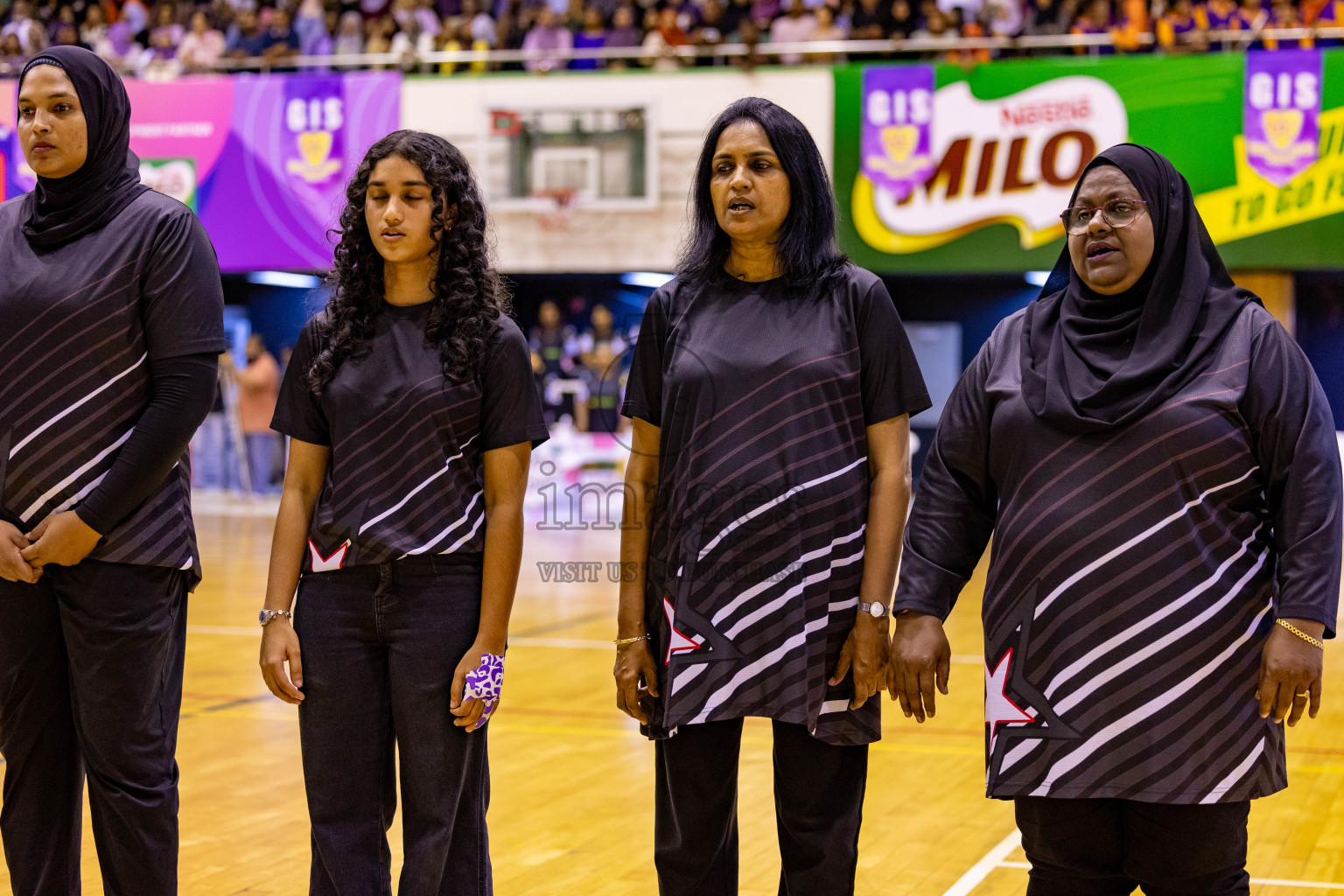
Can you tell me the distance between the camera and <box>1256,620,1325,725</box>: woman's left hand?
221 cm

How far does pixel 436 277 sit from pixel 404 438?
0.32m

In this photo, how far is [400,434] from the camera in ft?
8.27

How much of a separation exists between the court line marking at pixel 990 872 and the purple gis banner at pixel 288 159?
1143cm

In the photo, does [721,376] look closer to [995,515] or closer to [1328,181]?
[995,515]

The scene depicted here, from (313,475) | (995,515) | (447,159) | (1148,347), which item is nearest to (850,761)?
(995,515)

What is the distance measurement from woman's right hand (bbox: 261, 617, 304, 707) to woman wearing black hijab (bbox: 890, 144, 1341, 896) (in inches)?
48.6

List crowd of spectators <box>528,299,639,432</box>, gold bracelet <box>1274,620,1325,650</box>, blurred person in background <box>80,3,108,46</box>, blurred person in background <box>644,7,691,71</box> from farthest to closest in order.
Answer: blurred person in background <box>80,3,108,46</box> → crowd of spectators <box>528,299,639,432</box> → blurred person in background <box>644,7,691,71</box> → gold bracelet <box>1274,620,1325,650</box>

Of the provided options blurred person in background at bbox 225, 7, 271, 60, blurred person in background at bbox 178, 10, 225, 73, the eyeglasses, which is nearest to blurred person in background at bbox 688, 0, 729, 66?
blurred person in background at bbox 225, 7, 271, 60

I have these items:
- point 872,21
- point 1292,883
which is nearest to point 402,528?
point 1292,883

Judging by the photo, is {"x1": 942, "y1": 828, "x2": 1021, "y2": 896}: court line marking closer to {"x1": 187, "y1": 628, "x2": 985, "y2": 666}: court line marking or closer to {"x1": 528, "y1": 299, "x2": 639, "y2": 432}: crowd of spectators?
{"x1": 187, "y1": 628, "x2": 985, "y2": 666}: court line marking

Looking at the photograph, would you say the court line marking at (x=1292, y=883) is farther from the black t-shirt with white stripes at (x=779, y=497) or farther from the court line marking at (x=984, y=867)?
the black t-shirt with white stripes at (x=779, y=497)

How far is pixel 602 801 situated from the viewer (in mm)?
A: 4477

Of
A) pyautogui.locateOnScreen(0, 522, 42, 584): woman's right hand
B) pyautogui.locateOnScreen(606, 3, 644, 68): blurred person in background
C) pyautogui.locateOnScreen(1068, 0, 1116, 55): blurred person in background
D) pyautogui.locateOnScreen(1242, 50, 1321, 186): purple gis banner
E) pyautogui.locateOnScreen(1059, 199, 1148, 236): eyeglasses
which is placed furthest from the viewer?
pyautogui.locateOnScreen(606, 3, 644, 68): blurred person in background

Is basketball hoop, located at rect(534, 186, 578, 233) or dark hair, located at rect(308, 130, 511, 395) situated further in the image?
basketball hoop, located at rect(534, 186, 578, 233)
